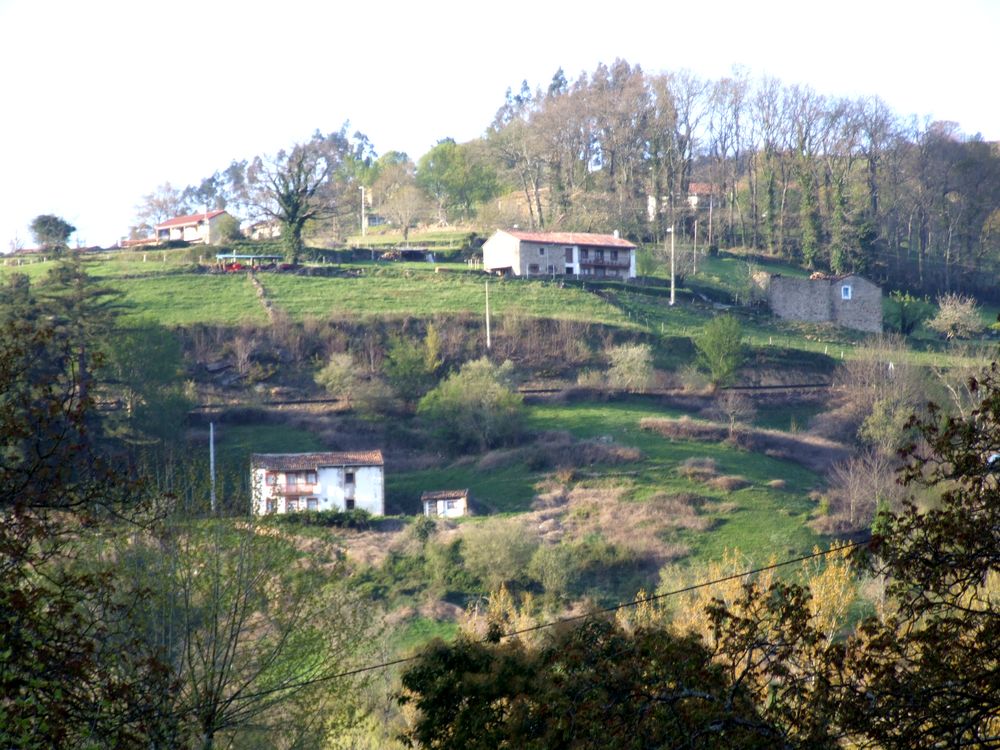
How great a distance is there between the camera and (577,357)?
57031 mm

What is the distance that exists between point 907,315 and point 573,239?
21329mm

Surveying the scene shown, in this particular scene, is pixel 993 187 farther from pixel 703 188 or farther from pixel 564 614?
pixel 564 614

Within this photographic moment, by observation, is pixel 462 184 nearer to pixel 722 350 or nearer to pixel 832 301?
pixel 832 301

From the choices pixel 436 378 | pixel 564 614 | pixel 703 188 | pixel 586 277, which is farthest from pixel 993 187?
pixel 564 614

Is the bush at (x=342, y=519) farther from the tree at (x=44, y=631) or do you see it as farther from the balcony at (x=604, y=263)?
the balcony at (x=604, y=263)

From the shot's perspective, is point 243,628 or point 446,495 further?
point 446,495

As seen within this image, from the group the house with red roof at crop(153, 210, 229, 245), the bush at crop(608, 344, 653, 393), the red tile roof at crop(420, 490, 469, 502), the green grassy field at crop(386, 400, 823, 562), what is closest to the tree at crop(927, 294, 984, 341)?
the bush at crop(608, 344, 653, 393)

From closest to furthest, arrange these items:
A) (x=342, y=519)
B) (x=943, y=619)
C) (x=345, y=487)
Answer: (x=943, y=619) < (x=342, y=519) < (x=345, y=487)

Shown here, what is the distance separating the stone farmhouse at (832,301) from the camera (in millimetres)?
68812

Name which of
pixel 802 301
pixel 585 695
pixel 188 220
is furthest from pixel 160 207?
pixel 585 695

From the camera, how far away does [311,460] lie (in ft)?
135

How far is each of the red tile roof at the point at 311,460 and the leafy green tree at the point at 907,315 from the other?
126 feet

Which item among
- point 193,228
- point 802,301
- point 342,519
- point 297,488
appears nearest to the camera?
point 342,519

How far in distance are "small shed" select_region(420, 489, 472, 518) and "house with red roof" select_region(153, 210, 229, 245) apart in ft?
151
